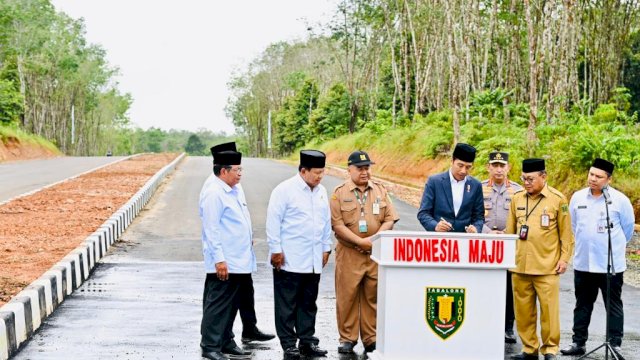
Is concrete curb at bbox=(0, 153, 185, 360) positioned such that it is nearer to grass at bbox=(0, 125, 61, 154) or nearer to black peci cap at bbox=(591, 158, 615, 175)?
black peci cap at bbox=(591, 158, 615, 175)

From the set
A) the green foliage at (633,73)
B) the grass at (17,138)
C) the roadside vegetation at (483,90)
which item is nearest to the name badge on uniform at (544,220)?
the roadside vegetation at (483,90)

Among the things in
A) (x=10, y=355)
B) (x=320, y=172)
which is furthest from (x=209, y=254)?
(x=10, y=355)

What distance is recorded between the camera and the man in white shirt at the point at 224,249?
8.09 m

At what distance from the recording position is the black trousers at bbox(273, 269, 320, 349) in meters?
8.16

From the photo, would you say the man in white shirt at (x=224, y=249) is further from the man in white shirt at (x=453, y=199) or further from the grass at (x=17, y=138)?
the grass at (x=17, y=138)

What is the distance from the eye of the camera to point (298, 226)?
26.9ft

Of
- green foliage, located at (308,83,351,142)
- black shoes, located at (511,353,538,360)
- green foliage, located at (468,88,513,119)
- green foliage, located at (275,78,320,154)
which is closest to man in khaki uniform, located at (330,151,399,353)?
black shoes, located at (511,353,538,360)

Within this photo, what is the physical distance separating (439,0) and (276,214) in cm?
3393

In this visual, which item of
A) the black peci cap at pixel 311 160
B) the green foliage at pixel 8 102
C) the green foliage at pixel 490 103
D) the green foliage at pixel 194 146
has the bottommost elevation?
the green foliage at pixel 194 146

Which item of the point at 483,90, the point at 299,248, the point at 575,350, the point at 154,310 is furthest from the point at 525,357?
the point at 483,90

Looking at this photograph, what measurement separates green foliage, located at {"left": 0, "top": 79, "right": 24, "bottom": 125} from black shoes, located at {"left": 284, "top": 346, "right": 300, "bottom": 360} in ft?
179

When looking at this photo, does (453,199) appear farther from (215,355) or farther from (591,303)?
(215,355)

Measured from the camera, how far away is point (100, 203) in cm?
2244

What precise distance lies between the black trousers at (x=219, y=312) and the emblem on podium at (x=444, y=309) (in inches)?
84.4
